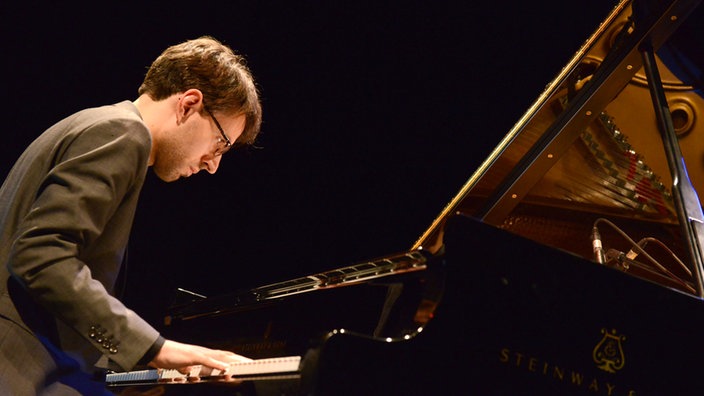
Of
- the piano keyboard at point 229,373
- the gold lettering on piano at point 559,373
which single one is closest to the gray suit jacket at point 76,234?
the piano keyboard at point 229,373

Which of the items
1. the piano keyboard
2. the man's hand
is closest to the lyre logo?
the piano keyboard

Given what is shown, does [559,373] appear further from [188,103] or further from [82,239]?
[188,103]

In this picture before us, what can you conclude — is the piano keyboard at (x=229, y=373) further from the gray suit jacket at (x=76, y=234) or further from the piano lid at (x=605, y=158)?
the piano lid at (x=605, y=158)

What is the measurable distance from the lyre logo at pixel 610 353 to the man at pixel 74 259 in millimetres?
922

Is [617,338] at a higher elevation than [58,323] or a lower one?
higher

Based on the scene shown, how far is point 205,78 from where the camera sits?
237cm

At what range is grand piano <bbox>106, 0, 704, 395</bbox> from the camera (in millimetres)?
1446

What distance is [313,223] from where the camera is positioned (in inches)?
200

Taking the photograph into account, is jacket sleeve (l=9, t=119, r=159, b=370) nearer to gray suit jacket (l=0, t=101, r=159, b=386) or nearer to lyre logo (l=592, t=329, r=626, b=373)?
gray suit jacket (l=0, t=101, r=159, b=386)

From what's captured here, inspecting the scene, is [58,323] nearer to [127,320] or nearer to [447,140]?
[127,320]

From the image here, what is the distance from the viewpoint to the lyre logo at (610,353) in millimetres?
1533

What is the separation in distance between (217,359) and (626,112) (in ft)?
8.01

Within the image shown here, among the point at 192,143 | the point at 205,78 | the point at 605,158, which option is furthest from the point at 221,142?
the point at 605,158

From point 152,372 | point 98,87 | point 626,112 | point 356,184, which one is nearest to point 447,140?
point 356,184
